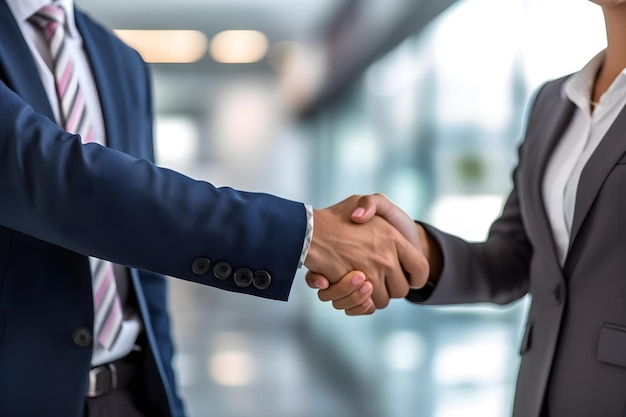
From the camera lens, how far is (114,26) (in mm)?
A: 5172

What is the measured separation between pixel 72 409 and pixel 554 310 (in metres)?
0.98

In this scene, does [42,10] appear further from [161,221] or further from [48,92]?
[161,221]

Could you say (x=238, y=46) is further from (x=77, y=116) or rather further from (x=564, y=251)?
(x=564, y=251)

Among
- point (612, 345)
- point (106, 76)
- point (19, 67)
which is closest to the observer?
point (612, 345)

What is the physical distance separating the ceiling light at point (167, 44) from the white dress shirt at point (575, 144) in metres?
3.97

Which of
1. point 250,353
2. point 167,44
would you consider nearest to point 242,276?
point 250,353

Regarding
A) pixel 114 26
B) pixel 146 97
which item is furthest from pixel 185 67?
pixel 146 97

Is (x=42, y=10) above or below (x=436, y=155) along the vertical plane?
below

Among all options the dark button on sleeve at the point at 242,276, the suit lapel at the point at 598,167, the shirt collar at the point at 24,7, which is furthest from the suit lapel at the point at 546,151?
the shirt collar at the point at 24,7

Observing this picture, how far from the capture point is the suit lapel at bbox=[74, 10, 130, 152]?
178 centimetres

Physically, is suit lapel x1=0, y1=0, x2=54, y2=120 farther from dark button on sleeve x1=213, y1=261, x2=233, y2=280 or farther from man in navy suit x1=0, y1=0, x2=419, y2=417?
dark button on sleeve x1=213, y1=261, x2=233, y2=280

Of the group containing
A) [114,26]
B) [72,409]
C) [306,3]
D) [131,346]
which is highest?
[306,3]

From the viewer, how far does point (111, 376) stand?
1677 mm

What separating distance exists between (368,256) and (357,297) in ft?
0.34
